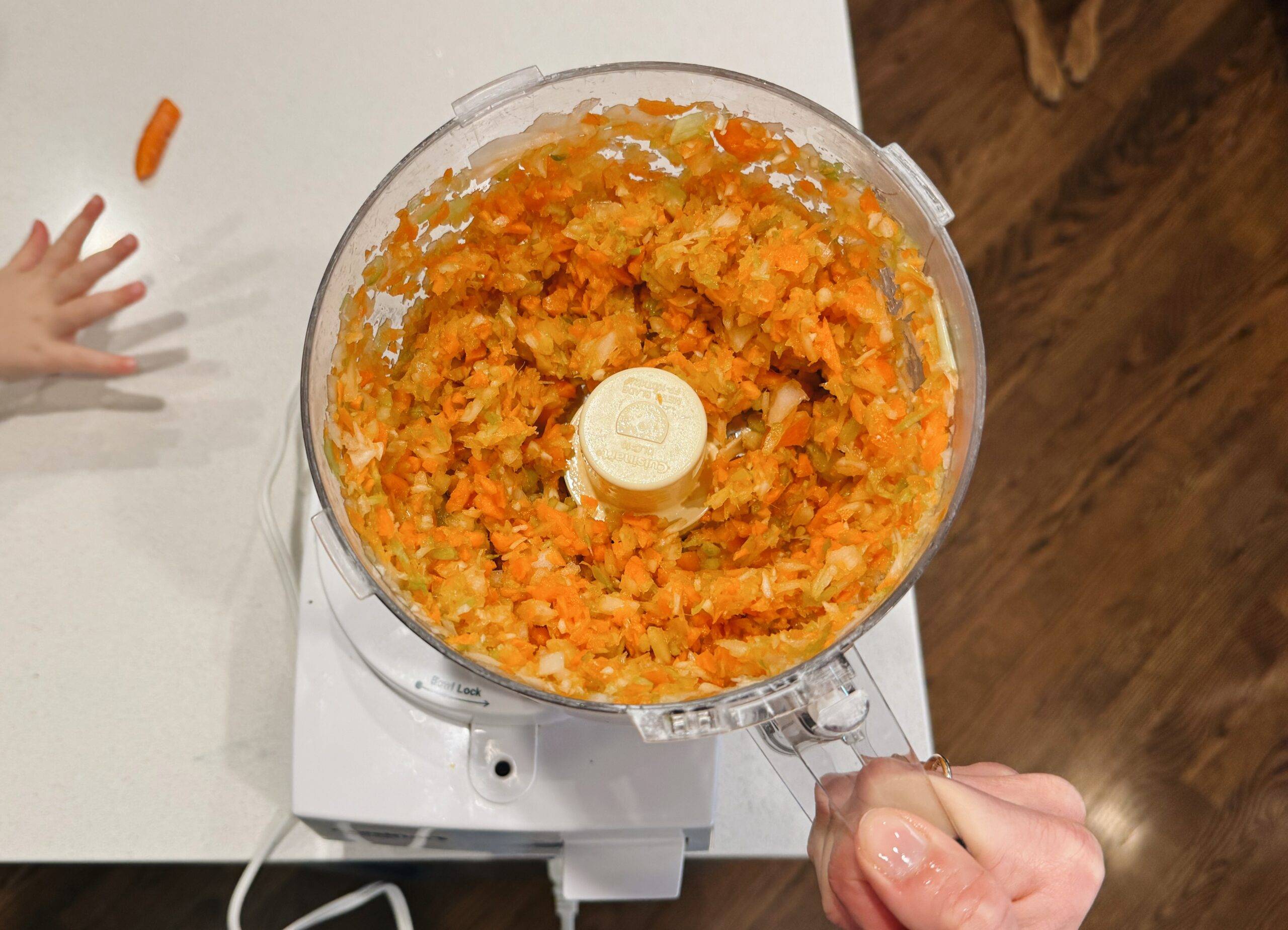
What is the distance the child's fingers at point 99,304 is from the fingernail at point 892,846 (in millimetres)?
900

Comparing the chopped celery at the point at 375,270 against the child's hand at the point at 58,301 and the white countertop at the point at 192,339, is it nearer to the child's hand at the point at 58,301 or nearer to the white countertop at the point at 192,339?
the white countertop at the point at 192,339

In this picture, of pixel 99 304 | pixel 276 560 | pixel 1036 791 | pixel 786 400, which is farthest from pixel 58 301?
pixel 1036 791

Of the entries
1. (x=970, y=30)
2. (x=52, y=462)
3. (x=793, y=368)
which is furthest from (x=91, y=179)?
(x=970, y=30)

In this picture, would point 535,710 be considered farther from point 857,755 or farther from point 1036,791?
point 1036,791

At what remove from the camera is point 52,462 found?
956mm

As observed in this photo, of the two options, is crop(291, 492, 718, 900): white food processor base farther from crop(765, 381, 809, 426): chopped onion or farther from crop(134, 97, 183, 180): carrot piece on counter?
crop(134, 97, 183, 180): carrot piece on counter

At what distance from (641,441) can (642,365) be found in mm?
86

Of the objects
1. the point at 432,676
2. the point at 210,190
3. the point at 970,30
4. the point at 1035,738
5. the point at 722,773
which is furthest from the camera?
the point at 970,30

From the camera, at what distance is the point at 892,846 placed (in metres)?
0.56

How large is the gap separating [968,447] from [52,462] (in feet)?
2.99

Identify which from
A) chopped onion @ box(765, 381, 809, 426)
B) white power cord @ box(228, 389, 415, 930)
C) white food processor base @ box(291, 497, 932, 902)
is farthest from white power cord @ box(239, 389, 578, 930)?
chopped onion @ box(765, 381, 809, 426)

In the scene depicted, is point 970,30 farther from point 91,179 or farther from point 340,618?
point 340,618

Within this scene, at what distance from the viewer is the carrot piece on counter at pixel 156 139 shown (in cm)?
101

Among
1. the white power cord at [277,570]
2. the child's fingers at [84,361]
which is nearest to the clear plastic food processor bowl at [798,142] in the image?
the white power cord at [277,570]
